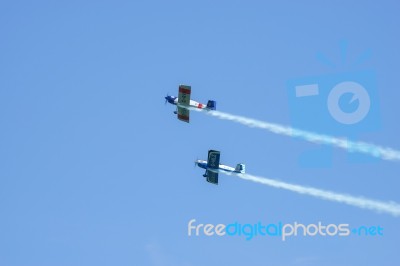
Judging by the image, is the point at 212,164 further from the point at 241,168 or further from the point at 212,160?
the point at 241,168

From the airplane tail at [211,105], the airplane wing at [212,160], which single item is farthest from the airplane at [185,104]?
the airplane wing at [212,160]

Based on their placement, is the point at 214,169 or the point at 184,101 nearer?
the point at 184,101

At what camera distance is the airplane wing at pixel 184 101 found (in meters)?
86.0

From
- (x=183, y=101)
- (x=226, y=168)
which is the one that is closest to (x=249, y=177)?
(x=226, y=168)

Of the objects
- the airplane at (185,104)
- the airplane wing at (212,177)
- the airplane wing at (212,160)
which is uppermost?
the airplane at (185,104)

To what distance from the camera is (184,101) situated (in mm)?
86750

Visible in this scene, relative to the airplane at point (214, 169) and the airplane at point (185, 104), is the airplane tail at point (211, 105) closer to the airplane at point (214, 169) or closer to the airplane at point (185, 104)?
the airplane at point (185, 104)

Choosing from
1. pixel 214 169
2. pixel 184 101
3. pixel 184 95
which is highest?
pixel 184 95

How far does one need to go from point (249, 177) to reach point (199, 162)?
1123 centimetres

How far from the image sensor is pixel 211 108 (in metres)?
85.6

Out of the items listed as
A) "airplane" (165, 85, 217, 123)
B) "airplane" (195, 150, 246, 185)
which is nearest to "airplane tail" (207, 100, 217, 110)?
"airplane" (165, 85, 217, 123)

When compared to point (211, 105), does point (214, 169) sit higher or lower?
lower

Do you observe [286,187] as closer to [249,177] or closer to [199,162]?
[249,177]

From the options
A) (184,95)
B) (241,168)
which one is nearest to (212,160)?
(241,168)
